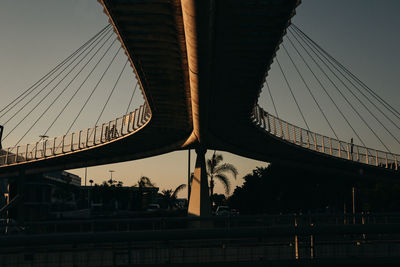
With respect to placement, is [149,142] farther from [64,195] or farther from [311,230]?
[64,195]

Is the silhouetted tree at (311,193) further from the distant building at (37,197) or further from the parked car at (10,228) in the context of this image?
the parked car at (10,228)

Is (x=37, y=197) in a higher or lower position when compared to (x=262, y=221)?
higher

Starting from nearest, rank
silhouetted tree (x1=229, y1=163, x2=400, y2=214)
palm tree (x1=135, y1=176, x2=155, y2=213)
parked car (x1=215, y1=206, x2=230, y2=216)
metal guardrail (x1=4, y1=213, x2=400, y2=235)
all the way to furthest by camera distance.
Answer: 1. metal guardrail (x1=4, y1=213, x2=400, y2=235)
2. parked car (x1=215, y1=206, x2=230, y2=216)
3. silhouetted tree (x1=229, y1=163, x2=400, y2=214)
4. palm tree (x1=135, y1=176, x2=155, y2=213)

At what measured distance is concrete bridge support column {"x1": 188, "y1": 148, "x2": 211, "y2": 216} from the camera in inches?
1496

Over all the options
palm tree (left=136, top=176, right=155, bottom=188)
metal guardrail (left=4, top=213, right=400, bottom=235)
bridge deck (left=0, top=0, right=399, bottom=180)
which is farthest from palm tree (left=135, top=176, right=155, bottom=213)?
metal guardrail (left=4, top=213, right=400, bottom=235)

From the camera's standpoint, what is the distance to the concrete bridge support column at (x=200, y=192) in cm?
3800

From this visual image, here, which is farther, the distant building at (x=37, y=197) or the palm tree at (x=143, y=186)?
the palm tree at (x=143, y=186)

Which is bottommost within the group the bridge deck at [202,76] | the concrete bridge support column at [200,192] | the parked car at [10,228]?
the parked car at [10,228]

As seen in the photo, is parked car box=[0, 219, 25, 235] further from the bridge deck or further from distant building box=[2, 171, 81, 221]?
distant building box=[2, 171, 81, 221]

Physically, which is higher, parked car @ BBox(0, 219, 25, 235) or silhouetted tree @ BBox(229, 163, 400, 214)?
silhouetted tree @ BBox(229, 163, 400, 214)

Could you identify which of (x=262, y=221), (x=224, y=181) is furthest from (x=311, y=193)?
(x=262, y=221)

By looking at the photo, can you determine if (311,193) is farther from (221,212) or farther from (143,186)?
(143,186)

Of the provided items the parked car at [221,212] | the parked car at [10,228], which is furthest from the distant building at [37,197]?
the parked car at [221,212]

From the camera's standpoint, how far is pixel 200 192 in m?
38.3
